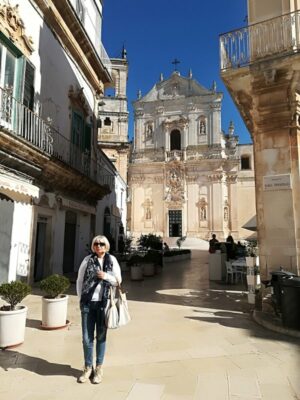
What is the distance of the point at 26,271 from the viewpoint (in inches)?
348

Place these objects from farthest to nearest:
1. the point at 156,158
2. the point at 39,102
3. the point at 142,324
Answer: the point at 156,158 < the point at 39,102 < the point at 142,324

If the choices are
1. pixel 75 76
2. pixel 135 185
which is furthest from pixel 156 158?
pixel 75 76

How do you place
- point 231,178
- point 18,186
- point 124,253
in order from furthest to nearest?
1. point 231,178
2. point 124,253
3. point 18,186

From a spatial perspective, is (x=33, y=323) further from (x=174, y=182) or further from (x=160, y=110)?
(x=160, y=110)

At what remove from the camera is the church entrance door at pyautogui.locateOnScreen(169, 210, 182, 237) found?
37.8 metres

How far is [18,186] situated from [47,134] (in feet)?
8.22

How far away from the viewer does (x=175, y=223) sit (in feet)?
125

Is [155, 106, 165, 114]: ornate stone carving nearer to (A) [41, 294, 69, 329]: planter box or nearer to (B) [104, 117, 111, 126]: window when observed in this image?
(B) [104, 117, 111, 126]: window

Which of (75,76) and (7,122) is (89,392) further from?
(75,76)

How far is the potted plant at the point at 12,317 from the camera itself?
4301 mm

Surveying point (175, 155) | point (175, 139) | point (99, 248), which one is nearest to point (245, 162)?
point (175, 139)

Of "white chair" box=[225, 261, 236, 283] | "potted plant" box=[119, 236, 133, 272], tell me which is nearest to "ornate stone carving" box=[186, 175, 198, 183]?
"potted plant" box=[119, 236, 133, 272]

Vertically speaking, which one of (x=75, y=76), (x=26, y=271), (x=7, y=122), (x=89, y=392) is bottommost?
(x=89, y=392)

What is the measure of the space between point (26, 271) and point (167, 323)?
16.1 feet
